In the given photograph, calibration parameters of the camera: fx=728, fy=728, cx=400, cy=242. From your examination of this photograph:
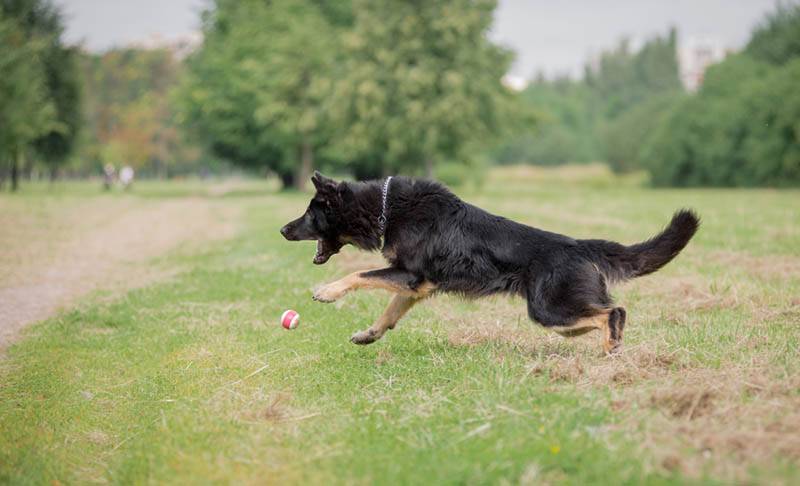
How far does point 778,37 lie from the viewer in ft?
190

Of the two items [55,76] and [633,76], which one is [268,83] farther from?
[633,76]

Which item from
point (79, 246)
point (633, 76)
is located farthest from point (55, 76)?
point (633, 76)

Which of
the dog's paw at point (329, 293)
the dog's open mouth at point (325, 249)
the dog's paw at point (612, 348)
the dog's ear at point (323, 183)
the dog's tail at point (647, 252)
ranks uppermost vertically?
the dog's ear at point (323, 183)

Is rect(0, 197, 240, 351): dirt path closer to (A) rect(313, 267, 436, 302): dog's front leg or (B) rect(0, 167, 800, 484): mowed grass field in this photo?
(B) rect(0, 167, 800, 484): mowed grass field

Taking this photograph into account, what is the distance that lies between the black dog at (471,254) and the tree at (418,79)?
29.5 metres

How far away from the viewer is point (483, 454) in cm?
419

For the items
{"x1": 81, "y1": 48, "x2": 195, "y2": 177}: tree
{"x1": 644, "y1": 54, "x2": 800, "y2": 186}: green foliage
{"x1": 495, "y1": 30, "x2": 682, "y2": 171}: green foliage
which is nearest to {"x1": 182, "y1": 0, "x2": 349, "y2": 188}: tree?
{"x1": 644, "y1": 54, "x2": 800, "y2": 186}: green foliage

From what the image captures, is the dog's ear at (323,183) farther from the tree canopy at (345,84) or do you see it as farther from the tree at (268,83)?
the tree at (268,83)

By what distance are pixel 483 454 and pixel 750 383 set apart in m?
2.09

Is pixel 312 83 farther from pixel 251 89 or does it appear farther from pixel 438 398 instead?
pixel 438 398

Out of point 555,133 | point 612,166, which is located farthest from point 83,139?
point 555,133

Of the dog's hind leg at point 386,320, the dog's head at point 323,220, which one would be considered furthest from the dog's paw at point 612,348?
the dog's head at point 323,220

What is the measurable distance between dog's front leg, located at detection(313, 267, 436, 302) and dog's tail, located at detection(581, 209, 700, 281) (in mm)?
1547

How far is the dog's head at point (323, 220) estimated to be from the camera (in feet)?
23.3
